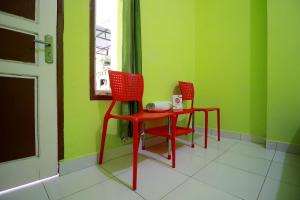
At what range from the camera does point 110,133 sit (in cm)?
147

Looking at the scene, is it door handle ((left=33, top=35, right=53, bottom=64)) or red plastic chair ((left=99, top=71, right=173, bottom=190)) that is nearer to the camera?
door handle ((left=33, top=35, right=53, bottom=64))

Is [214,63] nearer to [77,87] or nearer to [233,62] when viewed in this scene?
[233,62]

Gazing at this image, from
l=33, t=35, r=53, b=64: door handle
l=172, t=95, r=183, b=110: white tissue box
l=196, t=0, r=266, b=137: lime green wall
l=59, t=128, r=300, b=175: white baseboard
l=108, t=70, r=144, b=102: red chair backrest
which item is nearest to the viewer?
l=33, t=35, r=53, b=64: door handle

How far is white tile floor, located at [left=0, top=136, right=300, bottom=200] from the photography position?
0.94 m

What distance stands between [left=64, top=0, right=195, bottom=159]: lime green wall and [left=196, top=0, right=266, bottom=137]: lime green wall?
8.7 inches

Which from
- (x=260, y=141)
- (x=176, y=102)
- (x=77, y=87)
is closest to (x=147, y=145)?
(x=176, y=102)

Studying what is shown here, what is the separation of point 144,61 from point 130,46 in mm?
296

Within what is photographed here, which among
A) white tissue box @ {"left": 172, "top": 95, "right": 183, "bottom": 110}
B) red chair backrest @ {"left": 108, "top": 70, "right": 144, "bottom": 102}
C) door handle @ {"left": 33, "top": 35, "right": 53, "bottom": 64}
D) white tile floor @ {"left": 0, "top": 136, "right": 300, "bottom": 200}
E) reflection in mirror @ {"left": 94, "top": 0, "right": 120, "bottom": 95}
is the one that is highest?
reflection in mirror @ {"left": 94, "top": 0, "right": 120, "bottom": 95}

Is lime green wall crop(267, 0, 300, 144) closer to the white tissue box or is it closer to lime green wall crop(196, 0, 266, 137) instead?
lime green wall crop(196, 0, 266, 137)

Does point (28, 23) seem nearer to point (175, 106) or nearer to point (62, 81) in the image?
point (62, 81)

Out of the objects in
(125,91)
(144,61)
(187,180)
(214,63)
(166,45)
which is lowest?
(187,180)

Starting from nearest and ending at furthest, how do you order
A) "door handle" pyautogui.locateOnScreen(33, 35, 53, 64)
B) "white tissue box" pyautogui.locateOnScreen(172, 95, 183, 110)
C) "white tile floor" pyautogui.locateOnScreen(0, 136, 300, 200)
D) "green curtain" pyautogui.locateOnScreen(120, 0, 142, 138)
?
"white tile floor" pyautogui.locateOnScreen(0, 136, 300, 200) < "door handle" pyautogui.locateOnScreen(33, 35, 53, 64) < "green curtain" pyautogui.locateOnScreen(120, 0, 142, 138) < "white tissue box" pyautogui.locateOnScreen(172, 95, 183, 110)

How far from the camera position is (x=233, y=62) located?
218 cm

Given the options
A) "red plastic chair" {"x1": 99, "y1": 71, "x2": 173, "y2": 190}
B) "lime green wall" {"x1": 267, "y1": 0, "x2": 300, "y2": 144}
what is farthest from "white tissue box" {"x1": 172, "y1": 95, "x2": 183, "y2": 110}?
"lime green wall" {"x1": 267, "y1": 0, "x2": 300, "y2": 144}
